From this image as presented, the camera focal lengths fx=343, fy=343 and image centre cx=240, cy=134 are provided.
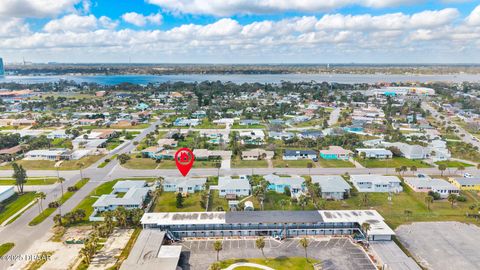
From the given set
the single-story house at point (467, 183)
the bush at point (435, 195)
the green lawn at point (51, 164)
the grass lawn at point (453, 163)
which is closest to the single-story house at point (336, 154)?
the grass lawn at point (453, 163)

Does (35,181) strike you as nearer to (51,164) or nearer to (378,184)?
(51,164)

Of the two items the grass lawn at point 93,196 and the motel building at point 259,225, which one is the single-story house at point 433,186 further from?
the grass lawn at point 93,196

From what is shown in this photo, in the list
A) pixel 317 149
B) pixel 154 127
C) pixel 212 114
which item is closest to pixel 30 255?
pixel 317 149

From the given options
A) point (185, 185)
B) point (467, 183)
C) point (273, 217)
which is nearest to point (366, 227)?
point (273, 217)

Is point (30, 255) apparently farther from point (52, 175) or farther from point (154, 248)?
point (52, 175)

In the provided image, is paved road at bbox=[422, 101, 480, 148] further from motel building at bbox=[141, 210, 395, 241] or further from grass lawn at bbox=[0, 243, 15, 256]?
grass lawn at bbox=[0, 243, 15, 256]

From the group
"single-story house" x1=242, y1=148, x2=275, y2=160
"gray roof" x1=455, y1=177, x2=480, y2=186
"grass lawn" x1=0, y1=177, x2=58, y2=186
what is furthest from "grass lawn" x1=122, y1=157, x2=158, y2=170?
"gray roof" x1=455, y1=177, x2=480, y2=186
